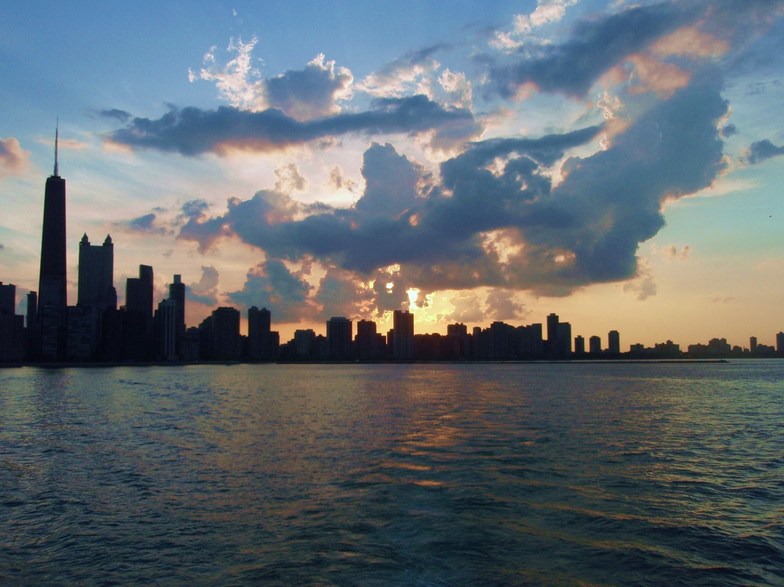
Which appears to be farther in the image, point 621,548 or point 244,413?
point 244,413

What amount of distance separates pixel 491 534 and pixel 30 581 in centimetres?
1466

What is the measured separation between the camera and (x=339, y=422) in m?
58.6

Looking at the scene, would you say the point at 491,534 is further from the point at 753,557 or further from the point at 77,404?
the point at 77,404

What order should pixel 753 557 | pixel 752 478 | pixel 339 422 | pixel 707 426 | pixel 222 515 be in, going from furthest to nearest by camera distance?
1. pixel 339 422
2. pixel 707 426
3. pixel 752 478
4. pixel 222 515
5. pixel 753 557

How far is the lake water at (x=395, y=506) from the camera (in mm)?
18203

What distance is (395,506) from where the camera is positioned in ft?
83.9

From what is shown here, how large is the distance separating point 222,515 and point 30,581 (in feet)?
25.1

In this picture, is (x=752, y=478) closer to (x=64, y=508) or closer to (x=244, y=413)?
(x=64, y=508)

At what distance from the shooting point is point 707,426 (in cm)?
5466

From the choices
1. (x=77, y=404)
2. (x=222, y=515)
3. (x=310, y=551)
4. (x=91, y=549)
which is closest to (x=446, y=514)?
(x=310, y=551)

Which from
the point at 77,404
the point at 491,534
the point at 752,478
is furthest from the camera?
the point at 77,404

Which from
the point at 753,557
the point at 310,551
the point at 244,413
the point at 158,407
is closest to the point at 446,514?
the point at 310,551

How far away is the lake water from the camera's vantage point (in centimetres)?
1820

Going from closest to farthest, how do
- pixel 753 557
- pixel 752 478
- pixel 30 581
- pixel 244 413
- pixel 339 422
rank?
pixel 30 581
pixel 753 557
pixel 752 478
pixel 339 422
pixel 244 413
